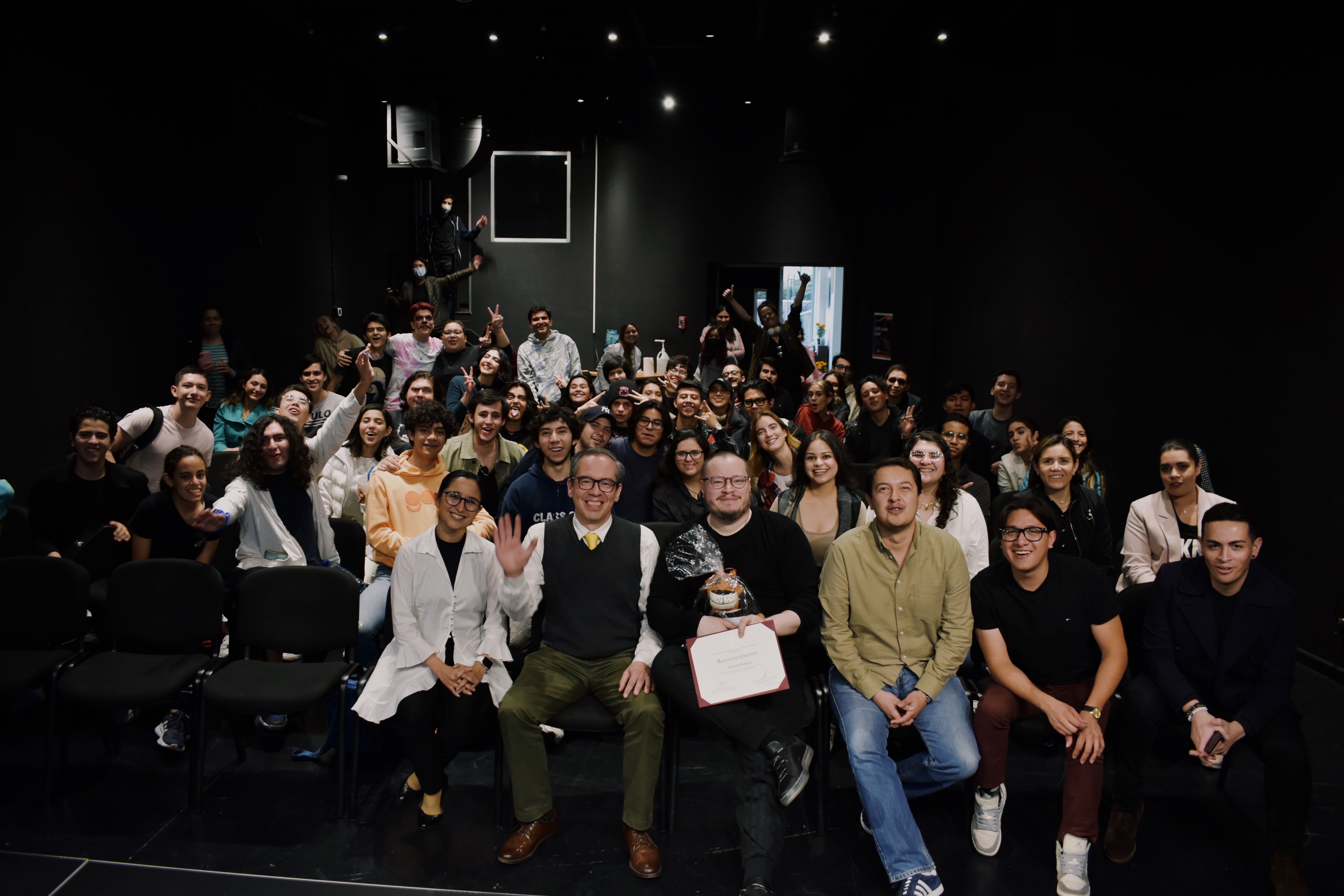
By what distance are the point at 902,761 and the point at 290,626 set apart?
247 centimetres

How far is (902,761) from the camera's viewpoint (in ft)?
10.6

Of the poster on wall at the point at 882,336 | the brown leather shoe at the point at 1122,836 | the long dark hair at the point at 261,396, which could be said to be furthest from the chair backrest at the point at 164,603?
the poster on wall at the point at 882,336

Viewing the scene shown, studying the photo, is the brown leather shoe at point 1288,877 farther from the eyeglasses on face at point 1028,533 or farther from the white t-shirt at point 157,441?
the white t-shirt at point 157,441

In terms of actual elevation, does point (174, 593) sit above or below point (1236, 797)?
above

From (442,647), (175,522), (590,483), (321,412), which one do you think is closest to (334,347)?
(321,412)

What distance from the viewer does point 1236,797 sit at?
11.1ft

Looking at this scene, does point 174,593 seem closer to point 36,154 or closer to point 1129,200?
point 36,154

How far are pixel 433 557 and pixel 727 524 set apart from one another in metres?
1.14

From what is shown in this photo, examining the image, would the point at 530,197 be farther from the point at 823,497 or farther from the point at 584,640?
the point at 584,640

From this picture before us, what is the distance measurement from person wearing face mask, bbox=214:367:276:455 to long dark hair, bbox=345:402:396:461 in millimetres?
1346

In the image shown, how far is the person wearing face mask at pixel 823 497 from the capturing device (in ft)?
12.6

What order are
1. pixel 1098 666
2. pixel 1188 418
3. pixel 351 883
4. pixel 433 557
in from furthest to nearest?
pixel 1188 418
pixel 433 557
pixel 1098 666
pixel 351 883

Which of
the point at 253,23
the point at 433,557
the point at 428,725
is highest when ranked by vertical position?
the point at 253,23

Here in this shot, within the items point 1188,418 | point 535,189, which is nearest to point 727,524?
point 1188,418
